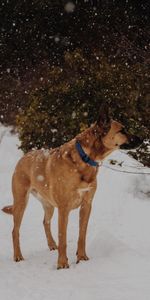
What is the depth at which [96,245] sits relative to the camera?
6.04 metres

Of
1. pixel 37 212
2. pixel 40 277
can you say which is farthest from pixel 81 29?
pixel 40 277

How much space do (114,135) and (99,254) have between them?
152cm

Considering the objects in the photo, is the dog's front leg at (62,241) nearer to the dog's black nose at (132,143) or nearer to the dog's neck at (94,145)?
the dog's neck at (94,145)

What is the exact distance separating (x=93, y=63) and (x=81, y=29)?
6.96 m

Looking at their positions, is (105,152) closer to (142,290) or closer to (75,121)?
(142,290)

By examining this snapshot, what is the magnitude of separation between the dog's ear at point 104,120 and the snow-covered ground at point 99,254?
139 cm

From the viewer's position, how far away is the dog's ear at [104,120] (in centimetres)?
497

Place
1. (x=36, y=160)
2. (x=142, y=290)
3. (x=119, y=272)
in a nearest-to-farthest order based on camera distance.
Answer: (x=142, y=290), (x=119, y=272), (x=36, y=160)

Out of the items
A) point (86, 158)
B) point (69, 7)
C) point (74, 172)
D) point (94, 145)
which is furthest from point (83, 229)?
point (69, 7)

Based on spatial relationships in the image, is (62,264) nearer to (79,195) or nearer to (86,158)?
(79,195)

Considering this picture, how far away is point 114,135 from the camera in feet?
16.7

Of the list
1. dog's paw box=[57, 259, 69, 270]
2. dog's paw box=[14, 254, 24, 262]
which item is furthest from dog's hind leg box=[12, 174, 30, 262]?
dog's paw box=[57, 259, 69, 270]

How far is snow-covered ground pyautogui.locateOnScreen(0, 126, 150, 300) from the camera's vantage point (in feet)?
14.4

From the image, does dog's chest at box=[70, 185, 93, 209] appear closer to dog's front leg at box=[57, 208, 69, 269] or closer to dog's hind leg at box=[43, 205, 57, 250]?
dog's front leg at box=[57, 208, 69, 269]
